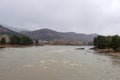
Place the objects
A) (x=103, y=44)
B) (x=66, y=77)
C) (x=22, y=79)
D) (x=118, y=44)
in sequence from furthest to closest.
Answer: (x=103, y=44)
(x=118, y=44)
(x=66, y=77)
(x=22, y=79)

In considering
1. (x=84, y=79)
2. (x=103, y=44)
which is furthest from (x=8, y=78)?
(x=103, y=44)

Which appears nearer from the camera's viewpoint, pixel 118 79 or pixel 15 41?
pixel 118 79

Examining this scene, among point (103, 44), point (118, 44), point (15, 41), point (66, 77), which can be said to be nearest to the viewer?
point (66, 77)

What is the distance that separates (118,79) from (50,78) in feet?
33.4

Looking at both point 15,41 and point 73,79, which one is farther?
point 15,41

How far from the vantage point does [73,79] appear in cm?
3294

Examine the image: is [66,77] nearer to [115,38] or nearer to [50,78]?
[50,78]

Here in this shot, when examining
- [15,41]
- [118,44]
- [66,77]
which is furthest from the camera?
[15,41]

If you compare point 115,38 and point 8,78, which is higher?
point 115,38

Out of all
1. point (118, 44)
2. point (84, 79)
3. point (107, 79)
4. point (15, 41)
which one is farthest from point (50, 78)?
point (15, 41)

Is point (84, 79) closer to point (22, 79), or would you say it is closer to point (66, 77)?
point (66, 77)

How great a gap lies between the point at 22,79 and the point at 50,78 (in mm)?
4230

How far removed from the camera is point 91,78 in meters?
34.0

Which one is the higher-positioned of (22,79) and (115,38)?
(115,38)
